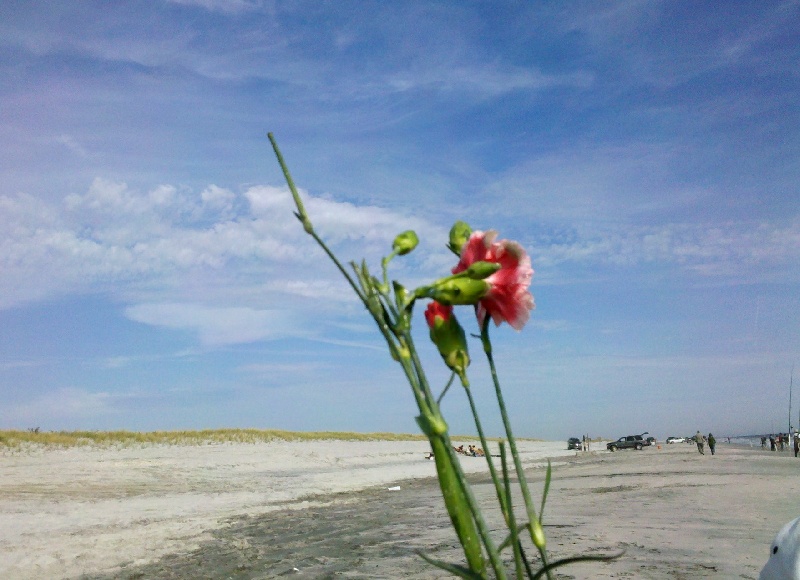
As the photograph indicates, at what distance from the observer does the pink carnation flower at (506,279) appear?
0.76m

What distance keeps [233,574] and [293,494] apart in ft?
32.6

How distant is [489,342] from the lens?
0.81 metres

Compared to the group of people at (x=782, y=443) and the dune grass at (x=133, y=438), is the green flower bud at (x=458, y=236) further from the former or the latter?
the group of people at (x=782, y=443)

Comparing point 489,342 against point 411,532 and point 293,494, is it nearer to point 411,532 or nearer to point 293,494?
point 411,532

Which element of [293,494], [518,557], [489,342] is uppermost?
[489,342]

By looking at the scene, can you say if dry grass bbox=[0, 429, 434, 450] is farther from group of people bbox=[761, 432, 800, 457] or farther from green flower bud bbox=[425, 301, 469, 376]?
green flower bud bbox=[425, 301, 469, 376]

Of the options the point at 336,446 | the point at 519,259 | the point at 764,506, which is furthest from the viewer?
the point at 336,446

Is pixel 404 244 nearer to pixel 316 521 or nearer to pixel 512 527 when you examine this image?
pixel 512 527

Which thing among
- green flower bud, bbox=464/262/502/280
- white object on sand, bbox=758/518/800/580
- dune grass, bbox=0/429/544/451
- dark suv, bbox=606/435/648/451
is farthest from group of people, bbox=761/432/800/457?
green flower bud, bbox=464/262/502/280

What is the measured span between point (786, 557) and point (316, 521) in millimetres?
11115

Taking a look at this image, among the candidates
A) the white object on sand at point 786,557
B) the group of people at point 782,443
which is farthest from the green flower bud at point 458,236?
the group of people at point 782,443

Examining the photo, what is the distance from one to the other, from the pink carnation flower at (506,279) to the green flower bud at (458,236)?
7 centimetres

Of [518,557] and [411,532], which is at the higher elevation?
[518,557]

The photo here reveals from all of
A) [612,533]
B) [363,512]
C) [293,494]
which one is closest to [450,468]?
[612,533]
